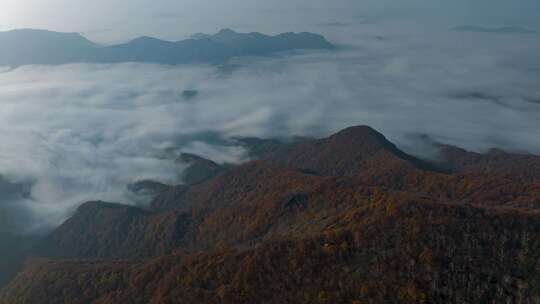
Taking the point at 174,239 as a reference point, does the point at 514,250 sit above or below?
above

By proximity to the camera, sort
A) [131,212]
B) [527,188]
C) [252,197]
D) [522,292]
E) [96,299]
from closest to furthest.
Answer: [522,292], [96,299], [527,188], [252,197], [131,212]

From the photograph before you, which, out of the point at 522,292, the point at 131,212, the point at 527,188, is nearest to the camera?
the point at 522,292

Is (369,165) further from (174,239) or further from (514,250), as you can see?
(514,250)

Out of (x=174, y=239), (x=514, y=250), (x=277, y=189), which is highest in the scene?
(x=514, y=250)

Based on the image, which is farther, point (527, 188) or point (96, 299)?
point (527, 188)

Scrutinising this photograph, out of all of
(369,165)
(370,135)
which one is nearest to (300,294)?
(369,165)

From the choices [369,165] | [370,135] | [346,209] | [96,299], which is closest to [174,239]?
[96,299]
